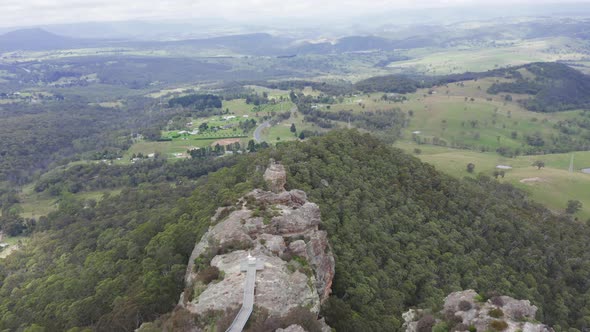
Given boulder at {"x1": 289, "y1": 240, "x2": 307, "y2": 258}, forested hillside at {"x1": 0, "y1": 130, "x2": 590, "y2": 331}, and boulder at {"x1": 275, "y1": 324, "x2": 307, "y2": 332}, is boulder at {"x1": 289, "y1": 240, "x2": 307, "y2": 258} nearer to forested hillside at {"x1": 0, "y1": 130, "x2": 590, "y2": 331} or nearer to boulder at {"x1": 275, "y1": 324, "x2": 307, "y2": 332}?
forested hillside at {"x1": 0, "y1": 130, "x2": 590, "y2": 331}

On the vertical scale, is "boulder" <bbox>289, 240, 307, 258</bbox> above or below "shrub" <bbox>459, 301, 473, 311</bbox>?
above

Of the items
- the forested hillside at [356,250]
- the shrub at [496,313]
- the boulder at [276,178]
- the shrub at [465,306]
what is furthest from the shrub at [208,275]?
the shrub at [496,313]

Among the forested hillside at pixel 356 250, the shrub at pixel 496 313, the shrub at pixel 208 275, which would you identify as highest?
the shrub at pixel 208 275

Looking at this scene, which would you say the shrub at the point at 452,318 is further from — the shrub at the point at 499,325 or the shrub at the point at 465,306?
the shrub at the point at 499,325

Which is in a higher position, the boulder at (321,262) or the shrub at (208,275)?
the shrub at (208,275)

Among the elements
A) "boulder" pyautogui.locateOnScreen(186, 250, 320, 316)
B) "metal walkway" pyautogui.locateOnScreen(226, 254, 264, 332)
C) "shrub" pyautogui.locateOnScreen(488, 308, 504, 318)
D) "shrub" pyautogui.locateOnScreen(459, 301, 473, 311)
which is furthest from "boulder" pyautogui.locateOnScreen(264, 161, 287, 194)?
"shrub" pyautogui.locateOnScreen(488, 308, 504, 318)

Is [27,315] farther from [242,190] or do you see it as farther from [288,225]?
[288,225]

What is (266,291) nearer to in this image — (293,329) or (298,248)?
(293,329)
